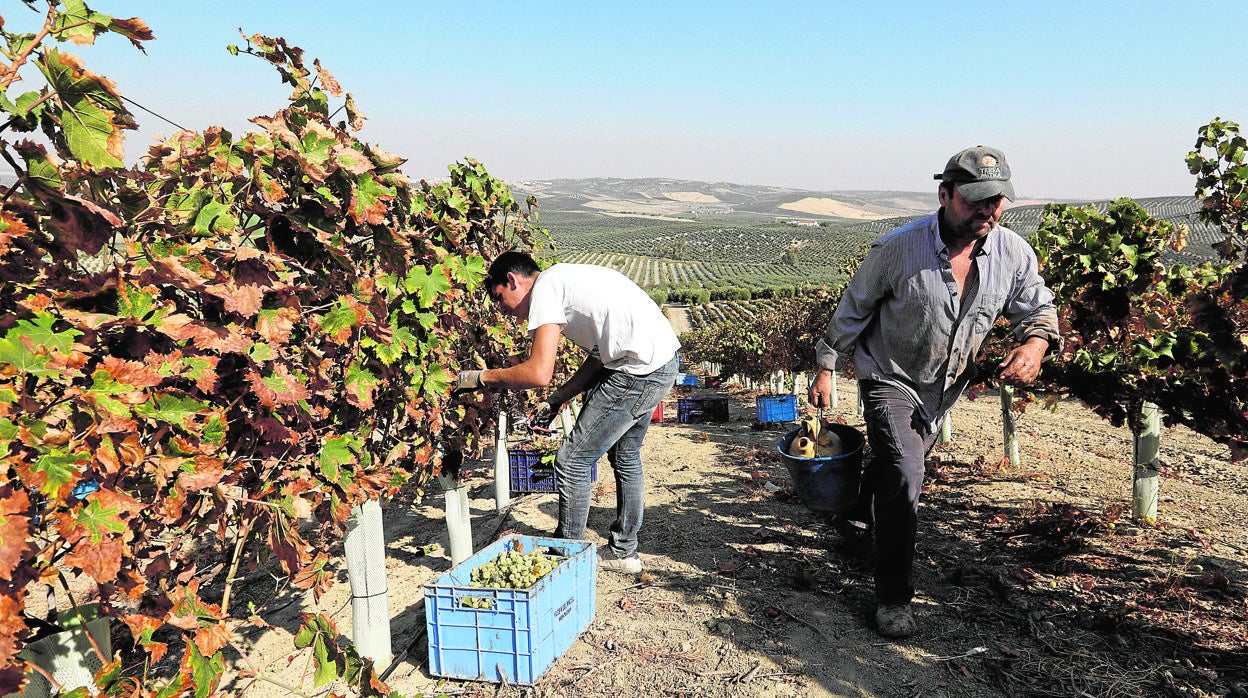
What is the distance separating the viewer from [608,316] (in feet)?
12.7

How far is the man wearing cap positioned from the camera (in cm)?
342

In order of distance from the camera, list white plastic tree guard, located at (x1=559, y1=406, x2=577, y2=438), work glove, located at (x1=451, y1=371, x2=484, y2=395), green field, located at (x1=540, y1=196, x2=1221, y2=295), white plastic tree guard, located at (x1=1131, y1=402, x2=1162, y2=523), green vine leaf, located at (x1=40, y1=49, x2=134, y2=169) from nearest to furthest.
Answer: green vine leaf, located at (x1=40, y1=49, x2=134, y2=169) < work glove, located at (x1=451, y1=371, x2=484, y2=395) < white plastic tree guard, located at (x1=1131, y1=402, x2=1162, y2=523) < white plastic tree guard, located at (x1=559, y1=406, x2=577, y2=438) < green field, located at (x1=540, y1=196, x2=1221, y2=295)

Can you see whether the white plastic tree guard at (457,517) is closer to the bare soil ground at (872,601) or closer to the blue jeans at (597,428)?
the bare soil ground at (872,601)

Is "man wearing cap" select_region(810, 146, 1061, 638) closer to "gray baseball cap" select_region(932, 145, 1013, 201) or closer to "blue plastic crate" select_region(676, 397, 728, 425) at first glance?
"gray baseball cap" select_region(932, 145, 1013, 201)

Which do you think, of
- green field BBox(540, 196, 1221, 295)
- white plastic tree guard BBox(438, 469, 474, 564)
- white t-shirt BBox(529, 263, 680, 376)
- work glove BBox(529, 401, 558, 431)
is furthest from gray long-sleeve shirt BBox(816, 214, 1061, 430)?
green field BBox(540, 196, 1221, 295)

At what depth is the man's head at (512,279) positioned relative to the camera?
3840 mm

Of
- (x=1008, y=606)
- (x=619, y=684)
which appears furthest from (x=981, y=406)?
(x=619, y=684)

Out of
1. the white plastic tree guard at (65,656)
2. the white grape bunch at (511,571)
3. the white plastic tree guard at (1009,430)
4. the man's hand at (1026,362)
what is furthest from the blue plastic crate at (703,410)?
the white plastic tree guard at (65,656)

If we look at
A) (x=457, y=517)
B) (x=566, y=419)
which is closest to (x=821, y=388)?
(x=457, y=517)

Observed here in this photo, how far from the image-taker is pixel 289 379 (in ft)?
7.54

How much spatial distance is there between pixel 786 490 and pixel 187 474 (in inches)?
209

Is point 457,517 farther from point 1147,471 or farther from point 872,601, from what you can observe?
point 1147,471

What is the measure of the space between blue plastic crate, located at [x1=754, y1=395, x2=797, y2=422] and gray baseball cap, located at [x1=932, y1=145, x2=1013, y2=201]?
9.88 metres

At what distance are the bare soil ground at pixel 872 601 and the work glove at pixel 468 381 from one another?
4.20 feet
